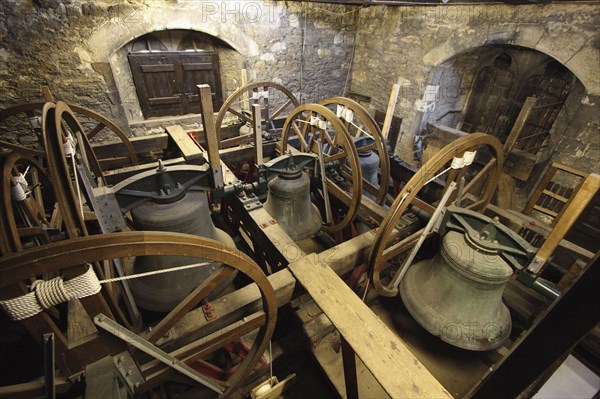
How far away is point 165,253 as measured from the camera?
97 centimetres

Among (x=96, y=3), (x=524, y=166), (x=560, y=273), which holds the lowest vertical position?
(x=560, y=273)

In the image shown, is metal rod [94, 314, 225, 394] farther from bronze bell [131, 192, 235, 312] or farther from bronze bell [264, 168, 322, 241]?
bronze bell [264, 168, 322, 241]

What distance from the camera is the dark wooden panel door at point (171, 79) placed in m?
5.01

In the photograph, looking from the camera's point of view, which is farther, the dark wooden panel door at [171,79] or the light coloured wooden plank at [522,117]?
the dark wooden panel door at [171,79]

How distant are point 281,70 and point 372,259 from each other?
17.9 feet

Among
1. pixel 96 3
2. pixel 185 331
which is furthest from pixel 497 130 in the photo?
pixel 96 3

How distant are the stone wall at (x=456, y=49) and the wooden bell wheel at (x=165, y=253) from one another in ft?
16.8

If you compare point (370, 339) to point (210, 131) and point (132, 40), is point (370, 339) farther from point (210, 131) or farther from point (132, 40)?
point (132, 40)

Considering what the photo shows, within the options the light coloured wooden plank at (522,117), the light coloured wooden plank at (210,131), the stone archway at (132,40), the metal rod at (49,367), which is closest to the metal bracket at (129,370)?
the metal rod at (49,367)

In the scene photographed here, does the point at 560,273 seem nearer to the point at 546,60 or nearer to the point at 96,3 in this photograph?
the point at 546,60

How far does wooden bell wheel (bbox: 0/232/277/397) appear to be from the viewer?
2.56 ft

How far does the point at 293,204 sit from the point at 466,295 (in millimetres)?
1531

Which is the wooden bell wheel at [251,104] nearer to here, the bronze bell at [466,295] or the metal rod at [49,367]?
the bronze bell at [466,295]

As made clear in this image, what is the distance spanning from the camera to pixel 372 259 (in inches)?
72.5
